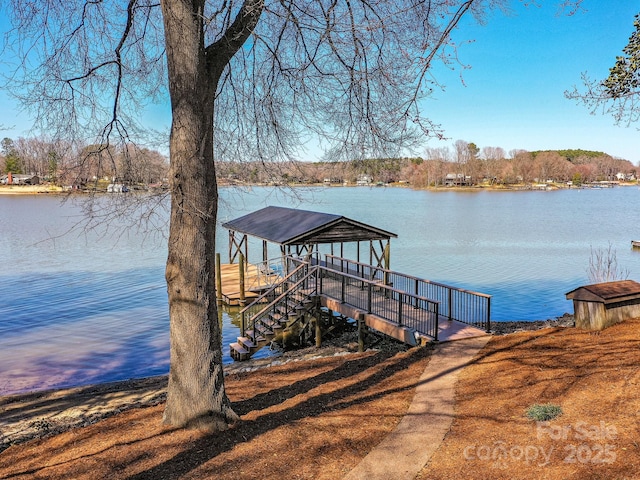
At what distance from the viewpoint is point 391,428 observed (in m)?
6.73

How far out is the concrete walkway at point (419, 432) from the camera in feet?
18.3

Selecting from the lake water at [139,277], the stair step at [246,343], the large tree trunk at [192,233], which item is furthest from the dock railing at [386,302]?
the large tree trunk at [192,233]

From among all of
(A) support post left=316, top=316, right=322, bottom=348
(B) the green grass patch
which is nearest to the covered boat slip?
(A) support post left=316, top=316, right=322, bottom=348

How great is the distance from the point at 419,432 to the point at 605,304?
5472 millimetres

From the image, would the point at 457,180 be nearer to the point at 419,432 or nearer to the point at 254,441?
the point at 419,432

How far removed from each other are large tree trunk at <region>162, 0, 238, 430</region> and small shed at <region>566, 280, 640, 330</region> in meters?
7.17

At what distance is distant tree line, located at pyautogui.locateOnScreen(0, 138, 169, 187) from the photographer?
25.6ft

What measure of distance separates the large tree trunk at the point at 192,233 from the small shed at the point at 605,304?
23.5ft

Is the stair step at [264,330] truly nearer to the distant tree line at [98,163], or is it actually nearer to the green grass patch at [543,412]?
the distant tree line at [98,163]

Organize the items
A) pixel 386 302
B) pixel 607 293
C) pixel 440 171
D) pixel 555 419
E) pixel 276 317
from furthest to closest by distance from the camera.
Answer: pixel 440 171, pixel 276 317, pixel 386 302, pixel 607 293, pixel 555 419

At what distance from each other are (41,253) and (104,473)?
35.7 m

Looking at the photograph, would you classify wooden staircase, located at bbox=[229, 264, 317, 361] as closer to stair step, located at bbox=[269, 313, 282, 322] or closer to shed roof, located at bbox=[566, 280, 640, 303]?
stair step, located at bbox=[269, 313, 282, 322]

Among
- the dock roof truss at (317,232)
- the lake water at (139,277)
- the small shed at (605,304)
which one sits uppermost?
the dock roof truss at (317,232)

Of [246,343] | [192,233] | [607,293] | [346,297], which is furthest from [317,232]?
[192,233]
